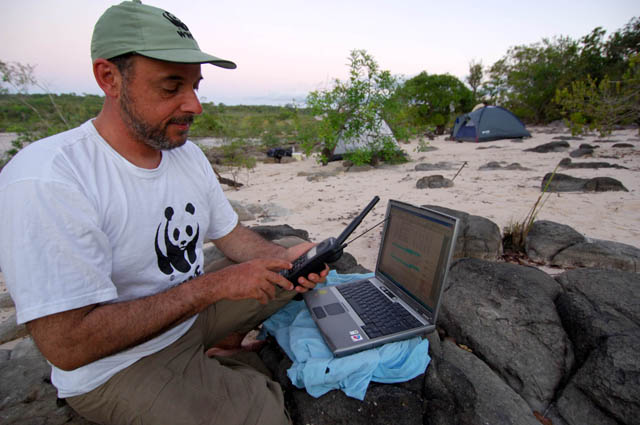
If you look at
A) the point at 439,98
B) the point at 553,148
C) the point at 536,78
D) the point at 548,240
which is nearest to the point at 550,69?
the point at 536,78

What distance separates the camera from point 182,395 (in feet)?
4.42

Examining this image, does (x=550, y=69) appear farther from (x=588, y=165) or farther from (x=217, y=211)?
(x=217, y=211)

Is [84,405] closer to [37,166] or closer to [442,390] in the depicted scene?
[37,166]

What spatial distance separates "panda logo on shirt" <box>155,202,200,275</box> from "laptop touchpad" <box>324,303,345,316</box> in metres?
0.84

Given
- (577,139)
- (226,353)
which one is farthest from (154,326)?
(577,139)

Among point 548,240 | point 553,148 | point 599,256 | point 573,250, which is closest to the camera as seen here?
point 599,256

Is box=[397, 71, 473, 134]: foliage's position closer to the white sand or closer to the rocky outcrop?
the white sand

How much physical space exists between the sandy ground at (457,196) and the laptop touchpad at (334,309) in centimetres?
163

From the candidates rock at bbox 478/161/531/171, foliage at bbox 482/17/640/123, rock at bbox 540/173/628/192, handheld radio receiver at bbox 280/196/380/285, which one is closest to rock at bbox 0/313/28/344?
handheld radio receiver at bbox 280/196/380/285

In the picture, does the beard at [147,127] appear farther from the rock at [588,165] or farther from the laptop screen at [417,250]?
the rock at [588,165]

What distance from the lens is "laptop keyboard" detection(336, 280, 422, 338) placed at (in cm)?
172

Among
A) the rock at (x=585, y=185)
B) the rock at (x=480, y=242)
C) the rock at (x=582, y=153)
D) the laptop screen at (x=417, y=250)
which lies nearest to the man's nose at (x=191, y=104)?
the laptop screen at (x=417, y=250)

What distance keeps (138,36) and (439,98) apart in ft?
77.5

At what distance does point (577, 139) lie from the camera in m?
13.2
